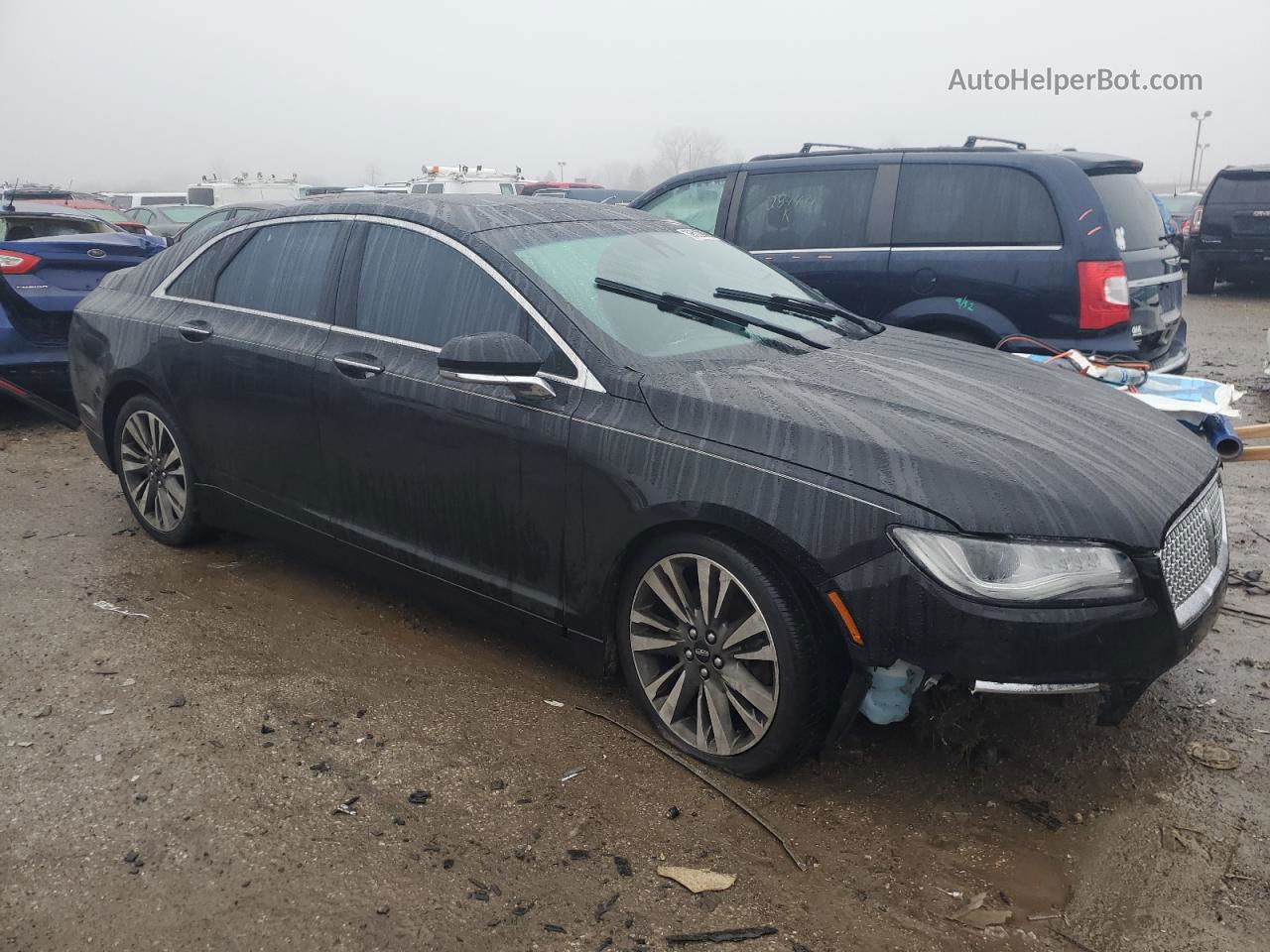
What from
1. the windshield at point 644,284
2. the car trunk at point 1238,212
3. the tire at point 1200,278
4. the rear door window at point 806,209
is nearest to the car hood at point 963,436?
the windshield at point 644,284

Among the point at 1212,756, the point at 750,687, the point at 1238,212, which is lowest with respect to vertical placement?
the point at 1212,756

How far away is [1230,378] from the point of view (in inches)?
376

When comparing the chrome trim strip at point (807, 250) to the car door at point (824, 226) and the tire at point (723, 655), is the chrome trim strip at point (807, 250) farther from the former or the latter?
the tire at point (723, 655)

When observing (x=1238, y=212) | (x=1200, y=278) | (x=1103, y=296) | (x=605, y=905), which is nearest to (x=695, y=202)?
(x=1103, y=296)

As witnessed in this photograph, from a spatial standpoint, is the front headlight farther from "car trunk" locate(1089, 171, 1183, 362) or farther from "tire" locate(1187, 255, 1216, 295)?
"tire" locate(1187, 255, 1216, 295)

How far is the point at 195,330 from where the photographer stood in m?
4.54

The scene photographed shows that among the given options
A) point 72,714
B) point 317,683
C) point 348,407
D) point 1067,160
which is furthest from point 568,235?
point 1067,160

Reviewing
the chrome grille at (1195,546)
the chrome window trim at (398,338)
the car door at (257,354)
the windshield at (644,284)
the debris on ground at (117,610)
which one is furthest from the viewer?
the debris on ground at (117,610)

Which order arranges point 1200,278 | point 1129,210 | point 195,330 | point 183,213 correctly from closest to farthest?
point 195,330 < point 1129,210 < point 1200,278 < point 183,213

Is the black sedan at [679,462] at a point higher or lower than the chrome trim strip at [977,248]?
lower

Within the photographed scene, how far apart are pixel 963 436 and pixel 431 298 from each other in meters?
1.91

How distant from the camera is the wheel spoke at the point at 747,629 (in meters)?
2.95

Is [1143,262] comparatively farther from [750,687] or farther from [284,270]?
[284,270]

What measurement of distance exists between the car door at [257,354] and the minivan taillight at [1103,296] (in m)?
3.93
